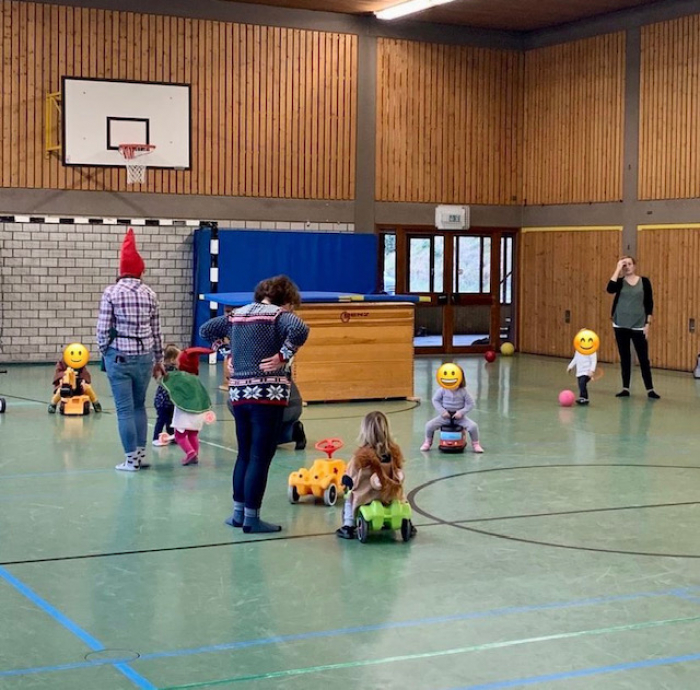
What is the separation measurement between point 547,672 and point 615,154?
18.2m

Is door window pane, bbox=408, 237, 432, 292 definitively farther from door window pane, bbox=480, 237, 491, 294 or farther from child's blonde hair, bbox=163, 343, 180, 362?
child's blonde hair, bbox=163, 343, 180, 362

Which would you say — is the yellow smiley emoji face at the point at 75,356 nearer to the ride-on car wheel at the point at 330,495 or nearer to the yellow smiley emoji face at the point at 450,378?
the yellow smiley emoji face at the point at 450,378

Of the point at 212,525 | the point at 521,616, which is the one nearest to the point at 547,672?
the point at 521,616

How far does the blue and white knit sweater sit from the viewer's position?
7797 millimetres

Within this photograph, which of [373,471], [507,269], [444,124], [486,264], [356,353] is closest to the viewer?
[373,471]

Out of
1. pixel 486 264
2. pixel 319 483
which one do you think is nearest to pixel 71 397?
pixel 319 483

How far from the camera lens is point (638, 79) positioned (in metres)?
21.8

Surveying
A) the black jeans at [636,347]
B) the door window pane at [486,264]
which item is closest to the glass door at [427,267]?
the door window pane at [486,264]

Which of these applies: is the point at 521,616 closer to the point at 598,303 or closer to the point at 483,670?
the point at 483,670

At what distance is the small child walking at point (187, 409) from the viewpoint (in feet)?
34.8

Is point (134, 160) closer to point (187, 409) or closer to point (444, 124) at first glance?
point (444, 124)

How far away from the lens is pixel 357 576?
6.95 m

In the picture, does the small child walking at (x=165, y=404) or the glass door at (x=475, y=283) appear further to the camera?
the glass door at (x=475, y=283)

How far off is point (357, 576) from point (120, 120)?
15.2 meters
